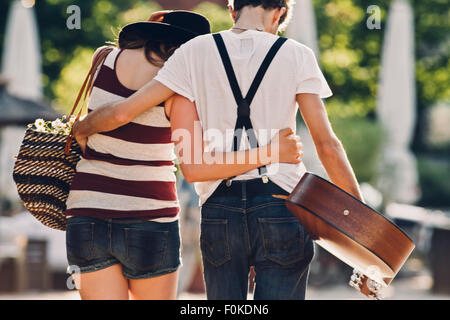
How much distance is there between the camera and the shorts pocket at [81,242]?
97.6 inches

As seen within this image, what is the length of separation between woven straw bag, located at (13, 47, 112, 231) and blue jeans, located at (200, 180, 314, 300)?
0.60 metres

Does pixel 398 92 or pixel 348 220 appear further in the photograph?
pixel 398 92

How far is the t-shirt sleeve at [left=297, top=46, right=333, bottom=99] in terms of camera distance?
2283mm

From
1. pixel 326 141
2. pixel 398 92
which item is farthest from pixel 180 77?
pixel 398 92

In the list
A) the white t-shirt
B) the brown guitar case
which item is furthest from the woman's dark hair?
the brown guitar case

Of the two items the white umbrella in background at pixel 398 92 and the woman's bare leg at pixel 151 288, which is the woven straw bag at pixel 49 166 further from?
the white umbrella in background at pixel 398 92

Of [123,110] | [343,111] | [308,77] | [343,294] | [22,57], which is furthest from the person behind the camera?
[343,111]

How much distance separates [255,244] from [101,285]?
582 mm

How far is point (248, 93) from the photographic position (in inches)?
89.0

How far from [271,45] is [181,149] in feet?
1.42

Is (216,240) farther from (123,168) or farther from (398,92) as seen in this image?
(398,92)

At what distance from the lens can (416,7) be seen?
16.5 metres

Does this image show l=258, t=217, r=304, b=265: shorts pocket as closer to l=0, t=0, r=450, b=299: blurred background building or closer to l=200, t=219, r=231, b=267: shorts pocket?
l=200, t=219, r=231, b=267: shorts pocket
